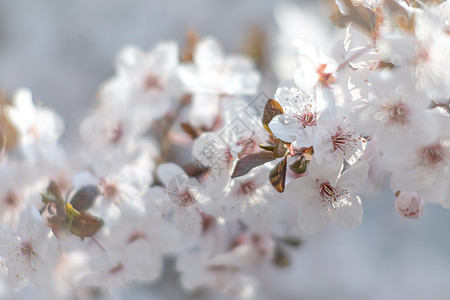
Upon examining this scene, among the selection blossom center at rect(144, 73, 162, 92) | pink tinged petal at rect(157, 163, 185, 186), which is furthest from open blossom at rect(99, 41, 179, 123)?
pink tinged petal at rect(157, 163, 185, 186)

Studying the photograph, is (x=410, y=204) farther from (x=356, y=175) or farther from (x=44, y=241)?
(x=44, y=241)

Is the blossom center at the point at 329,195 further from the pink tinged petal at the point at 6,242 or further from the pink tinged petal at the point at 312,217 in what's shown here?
Result: the pink tinged petal at the point at 6,242

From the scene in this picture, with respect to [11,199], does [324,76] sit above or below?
above

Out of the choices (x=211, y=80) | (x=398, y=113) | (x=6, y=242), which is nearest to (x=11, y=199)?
(x=6, y=242)

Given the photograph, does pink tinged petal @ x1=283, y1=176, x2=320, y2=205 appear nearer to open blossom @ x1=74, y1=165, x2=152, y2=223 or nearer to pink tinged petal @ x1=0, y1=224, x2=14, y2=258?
open blossom @ x1=74, y1=165, x2=152, y2=223

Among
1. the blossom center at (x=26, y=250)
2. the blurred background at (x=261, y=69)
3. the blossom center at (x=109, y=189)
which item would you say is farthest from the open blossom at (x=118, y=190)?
the blurred background at (x=261, y=69)

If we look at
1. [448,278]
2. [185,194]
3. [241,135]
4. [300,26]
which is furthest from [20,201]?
[448,278]
